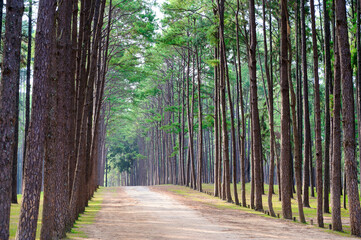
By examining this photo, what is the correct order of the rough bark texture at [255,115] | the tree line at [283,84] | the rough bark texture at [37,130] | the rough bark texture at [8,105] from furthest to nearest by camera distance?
the rough bark texture at [255,115], the tree line at [283,84], the rough bark texture at [37,130], the rough bark texture at [8,105]

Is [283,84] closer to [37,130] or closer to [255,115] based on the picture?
[255,115]

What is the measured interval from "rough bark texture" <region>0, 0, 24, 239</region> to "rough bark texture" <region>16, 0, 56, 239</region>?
0.41 metres

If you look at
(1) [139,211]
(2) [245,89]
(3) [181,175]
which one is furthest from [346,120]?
(2) [245,89]

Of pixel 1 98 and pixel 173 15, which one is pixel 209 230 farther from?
pixel 173 15

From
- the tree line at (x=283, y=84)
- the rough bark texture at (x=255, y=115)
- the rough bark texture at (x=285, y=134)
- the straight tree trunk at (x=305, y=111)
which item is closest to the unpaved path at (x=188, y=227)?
the rough bark texture at (x=285, y=134)

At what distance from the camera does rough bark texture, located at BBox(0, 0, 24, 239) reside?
7594 millimetres

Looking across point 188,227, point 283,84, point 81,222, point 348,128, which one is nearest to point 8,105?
point 188,227

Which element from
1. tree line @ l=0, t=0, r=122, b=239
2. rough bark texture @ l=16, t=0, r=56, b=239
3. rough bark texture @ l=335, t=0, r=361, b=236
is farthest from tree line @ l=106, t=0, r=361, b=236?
rough bark texture @ l=16, t=0, r=56, b=239

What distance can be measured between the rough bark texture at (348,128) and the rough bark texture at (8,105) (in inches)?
377

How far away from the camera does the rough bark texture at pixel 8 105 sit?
24.9ft

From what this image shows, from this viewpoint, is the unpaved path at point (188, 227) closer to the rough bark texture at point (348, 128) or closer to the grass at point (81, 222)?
the grass at point (81, 222)

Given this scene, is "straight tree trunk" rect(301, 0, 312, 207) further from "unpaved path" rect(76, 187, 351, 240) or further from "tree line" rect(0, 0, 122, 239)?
"tree line" rect(0, 0, 122, 239)

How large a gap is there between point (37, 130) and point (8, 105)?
2.50 feet

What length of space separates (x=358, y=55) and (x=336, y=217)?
6795mm
